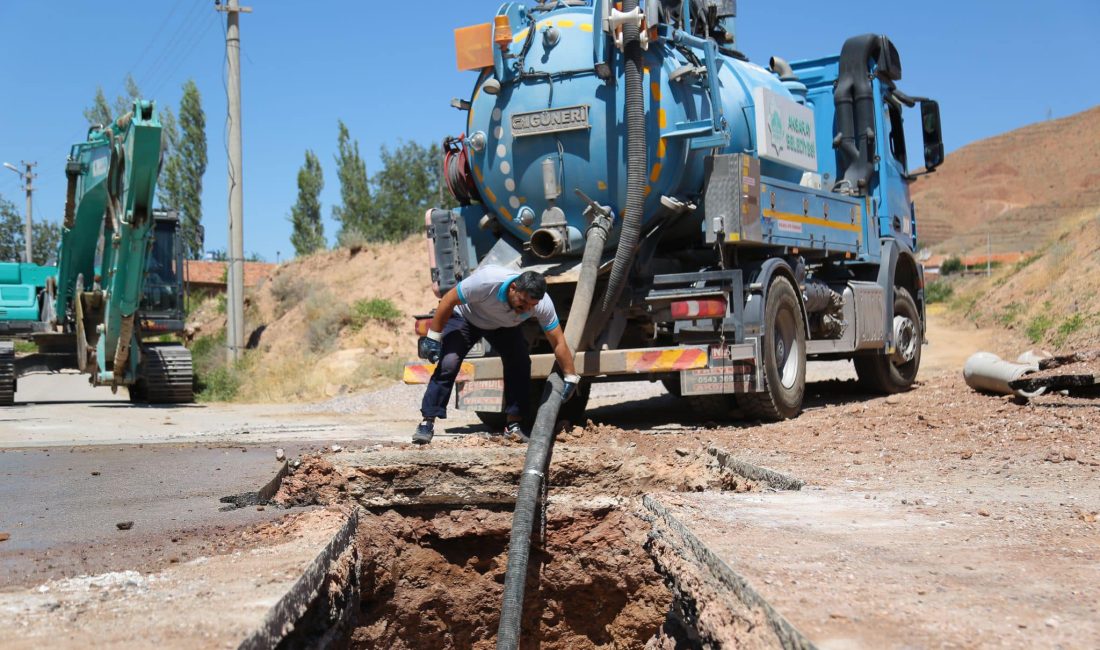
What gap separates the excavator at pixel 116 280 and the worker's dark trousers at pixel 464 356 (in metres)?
7.44

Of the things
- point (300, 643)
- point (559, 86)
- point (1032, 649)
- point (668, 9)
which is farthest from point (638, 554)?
point (668, 9)

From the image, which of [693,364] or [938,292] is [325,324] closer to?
[693,364]

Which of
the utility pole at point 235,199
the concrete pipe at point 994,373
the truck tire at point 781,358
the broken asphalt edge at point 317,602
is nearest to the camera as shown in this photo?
the broken asphalt edge at point 317,602

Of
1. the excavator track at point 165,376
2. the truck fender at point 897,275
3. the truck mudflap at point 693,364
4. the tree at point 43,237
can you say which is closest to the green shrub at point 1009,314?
the truck fender at point 897,275

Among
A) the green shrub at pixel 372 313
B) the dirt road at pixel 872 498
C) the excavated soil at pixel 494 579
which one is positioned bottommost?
the excavated soil at pixel 494 579

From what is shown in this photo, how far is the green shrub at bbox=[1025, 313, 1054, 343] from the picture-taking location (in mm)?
17358

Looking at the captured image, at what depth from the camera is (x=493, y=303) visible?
725 centimetres

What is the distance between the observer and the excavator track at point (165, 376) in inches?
627

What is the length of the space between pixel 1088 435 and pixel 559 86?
4.54 metres

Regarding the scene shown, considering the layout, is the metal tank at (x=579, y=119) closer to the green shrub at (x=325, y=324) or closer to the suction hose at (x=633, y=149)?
the suction hose at (x=633, y=149)

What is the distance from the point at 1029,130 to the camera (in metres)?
91.4

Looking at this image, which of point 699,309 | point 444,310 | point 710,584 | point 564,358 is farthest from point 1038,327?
point 710,584

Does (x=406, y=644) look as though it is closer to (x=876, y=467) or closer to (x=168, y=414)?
(x=876, y=467)

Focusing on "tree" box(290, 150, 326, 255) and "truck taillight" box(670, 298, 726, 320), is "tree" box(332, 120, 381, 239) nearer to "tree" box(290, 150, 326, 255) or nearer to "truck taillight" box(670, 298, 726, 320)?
"tree" box(290, 150, 326, 255)
